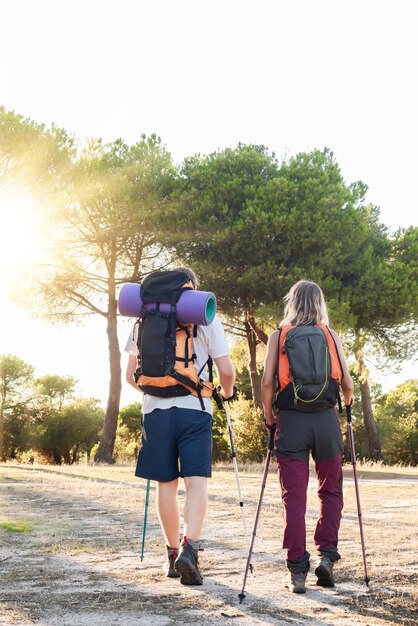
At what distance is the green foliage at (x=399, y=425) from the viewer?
3756 centimetres

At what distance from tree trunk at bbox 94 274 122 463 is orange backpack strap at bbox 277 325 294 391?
1813 cm

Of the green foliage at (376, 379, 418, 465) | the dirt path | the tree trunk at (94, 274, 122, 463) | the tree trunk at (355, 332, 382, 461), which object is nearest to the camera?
the dirt path

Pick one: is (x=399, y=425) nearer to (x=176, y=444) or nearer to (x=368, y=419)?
(x=368, y=419)

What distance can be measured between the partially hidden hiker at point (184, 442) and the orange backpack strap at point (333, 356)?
1.98 ft

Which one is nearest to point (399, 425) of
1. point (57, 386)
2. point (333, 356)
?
point (57, 386)

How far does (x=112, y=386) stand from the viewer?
22594 mm

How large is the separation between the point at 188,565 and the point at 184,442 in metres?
0.67

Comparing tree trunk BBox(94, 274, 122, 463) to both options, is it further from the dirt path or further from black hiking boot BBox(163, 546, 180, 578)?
black hiking boot BBox(163, 546, 180, 578)

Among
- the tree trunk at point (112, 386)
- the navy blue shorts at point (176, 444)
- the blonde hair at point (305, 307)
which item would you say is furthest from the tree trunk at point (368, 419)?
the navy blue shorts at point (176, 444)

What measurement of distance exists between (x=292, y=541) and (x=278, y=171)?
18.6m

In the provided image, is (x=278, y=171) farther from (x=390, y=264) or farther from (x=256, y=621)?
(x=256, y=621)

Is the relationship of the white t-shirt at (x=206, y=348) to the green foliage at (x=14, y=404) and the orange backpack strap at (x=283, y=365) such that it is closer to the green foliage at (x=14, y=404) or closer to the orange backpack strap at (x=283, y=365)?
the orange backpack strap at (x=283, y=365)

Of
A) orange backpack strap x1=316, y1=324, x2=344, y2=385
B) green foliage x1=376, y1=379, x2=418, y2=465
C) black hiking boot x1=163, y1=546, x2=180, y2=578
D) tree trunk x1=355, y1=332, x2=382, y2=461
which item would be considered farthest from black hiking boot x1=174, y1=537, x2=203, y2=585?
green foliage x1=376, y1=379, x2=418, y2=465

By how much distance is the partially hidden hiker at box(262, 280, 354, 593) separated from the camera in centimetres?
432
